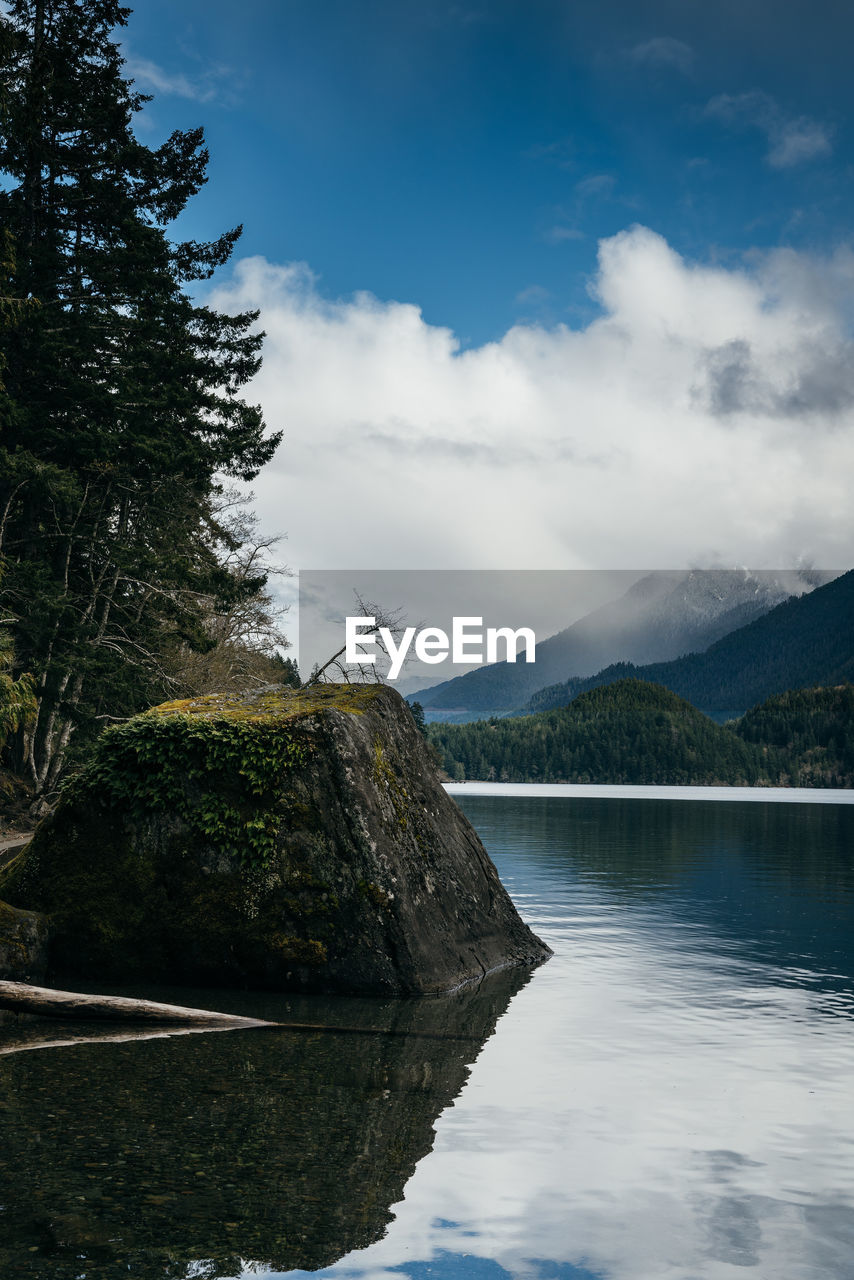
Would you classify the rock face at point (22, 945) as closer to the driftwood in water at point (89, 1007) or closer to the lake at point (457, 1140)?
the driftwood in water at point (89, 1007)

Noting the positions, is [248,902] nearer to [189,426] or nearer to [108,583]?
[108,583]

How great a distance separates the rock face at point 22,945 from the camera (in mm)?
12492

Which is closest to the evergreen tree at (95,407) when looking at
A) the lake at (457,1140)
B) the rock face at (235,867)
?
the rock face at (235,867)

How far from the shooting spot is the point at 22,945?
12742mm

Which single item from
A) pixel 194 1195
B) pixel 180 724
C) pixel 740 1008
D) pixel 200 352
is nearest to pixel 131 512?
pixel 200 352

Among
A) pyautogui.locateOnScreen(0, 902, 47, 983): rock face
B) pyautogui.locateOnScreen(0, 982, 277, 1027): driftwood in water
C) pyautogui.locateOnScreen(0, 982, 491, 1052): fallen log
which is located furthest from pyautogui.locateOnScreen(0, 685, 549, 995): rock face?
pyautogui.locateOnScreen(0, 982, 277, 1027): driftwood in water

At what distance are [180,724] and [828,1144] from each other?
954cm

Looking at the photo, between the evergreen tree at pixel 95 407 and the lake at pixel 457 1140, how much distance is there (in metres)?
20.8

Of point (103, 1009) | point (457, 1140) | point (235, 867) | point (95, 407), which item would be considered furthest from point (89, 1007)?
point (95, 407)

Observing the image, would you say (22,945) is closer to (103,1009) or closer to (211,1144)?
(103,1009)

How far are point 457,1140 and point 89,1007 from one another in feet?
16.5

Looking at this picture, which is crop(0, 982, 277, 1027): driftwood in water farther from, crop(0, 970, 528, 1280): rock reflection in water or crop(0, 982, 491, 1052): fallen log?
crop(0, 970, 528, 1280): rock reflection in water

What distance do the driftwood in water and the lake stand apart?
40 centimetres

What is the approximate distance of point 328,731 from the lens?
1402cm
